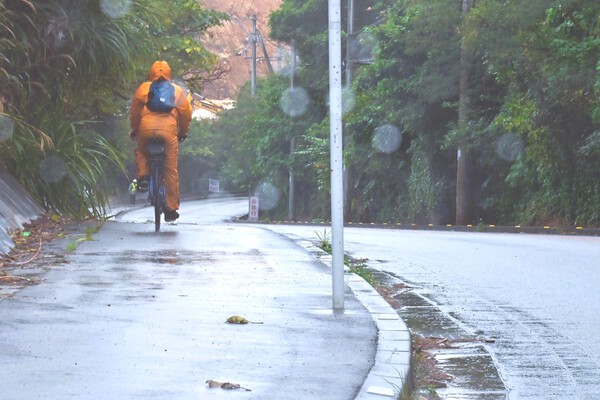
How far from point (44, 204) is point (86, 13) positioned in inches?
101

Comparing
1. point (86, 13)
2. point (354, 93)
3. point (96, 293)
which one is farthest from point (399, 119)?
point (96, 293)

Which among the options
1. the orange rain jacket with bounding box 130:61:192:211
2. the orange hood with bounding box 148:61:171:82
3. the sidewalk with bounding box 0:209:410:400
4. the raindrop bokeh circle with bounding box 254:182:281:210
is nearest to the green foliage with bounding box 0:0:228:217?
the orange rain jacket with bounding box 130:61:192:211

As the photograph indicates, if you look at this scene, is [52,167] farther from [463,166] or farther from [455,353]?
[463,166]

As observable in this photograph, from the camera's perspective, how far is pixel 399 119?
41.7 m

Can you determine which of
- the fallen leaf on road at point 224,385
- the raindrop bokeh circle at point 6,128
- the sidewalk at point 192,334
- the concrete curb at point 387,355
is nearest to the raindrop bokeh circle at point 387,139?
the raindrop bokeh circle at point 6,128

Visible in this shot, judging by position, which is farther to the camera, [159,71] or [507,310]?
[159,71]

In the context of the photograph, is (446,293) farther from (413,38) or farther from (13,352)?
(413,38)

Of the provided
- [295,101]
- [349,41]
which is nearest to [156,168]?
[349,41]

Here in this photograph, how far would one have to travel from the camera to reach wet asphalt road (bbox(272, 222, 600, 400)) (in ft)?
21.6

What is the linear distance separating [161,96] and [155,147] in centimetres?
59

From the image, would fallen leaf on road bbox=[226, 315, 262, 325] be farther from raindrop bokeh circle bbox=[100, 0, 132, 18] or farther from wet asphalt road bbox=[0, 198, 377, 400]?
raindrop bokeh circle bbox=[100, 0, 132, 18]

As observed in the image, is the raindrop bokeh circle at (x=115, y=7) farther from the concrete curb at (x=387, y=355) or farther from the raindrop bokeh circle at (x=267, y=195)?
the raindrop bokeh circle at (x=267, y=195)

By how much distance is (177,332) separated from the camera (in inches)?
267

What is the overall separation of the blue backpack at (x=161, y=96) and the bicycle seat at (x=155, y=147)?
14.3 inches
